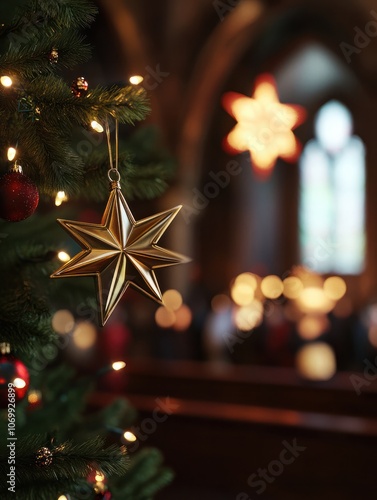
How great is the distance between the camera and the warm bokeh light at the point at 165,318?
984cm

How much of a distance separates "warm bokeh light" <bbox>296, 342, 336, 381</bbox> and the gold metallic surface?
26.4ft

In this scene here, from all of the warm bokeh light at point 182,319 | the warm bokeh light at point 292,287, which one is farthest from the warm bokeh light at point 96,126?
the warm bokeh light at point 292,287

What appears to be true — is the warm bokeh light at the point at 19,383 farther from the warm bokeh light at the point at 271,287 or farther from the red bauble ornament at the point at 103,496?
the warm bokeh light at the point at 271,287

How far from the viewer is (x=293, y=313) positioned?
11.5m

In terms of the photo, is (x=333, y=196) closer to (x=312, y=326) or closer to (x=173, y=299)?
(x=312, y=326)

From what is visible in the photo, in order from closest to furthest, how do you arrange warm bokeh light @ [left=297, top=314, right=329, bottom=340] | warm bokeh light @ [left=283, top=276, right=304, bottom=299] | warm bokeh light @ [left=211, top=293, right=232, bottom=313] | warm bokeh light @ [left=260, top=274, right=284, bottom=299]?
1. warm bokeh light @ [left=297, top=314, right=329, bottom=340]
2. warm bokeh light @ [left=211, top=293, right=232, bottom=313]
3. warm bokeh light @ [left=260, top=274, right=284, bottom=299]
4. warm bokeh light @ [left=283, top=276, right=304, bottom=299]

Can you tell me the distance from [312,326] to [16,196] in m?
9.47

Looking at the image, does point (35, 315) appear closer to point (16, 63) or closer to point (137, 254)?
point (137, 254)

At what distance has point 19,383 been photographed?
55.2 inches

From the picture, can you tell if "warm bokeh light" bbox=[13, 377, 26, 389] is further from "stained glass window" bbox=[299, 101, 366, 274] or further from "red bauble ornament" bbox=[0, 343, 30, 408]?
"stained glass window" bbox=[299, 101, 366, 274]

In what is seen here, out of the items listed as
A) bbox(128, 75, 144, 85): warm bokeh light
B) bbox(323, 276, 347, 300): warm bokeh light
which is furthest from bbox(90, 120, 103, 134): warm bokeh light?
bbox(323, 276, 347, 300): warm bokeh light

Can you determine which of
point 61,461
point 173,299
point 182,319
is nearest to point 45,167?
point 61,461

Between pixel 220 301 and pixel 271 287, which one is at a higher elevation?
pixel 271 287

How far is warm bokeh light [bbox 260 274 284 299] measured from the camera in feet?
39.4
